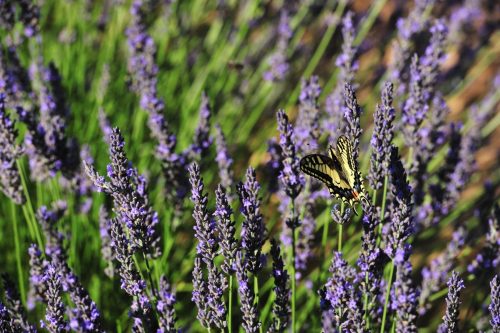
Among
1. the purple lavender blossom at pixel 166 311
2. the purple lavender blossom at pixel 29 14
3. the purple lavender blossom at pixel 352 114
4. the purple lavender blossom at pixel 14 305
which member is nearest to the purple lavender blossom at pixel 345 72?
the purple lavender blossom at pixel 352 114

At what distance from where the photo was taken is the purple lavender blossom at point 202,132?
2.87m

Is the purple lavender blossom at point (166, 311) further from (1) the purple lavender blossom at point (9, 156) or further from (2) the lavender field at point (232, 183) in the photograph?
(1) the purple lavender blossom at point (9, 156)

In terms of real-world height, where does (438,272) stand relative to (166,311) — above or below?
above

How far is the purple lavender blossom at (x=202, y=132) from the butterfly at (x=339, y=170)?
3.42 ft

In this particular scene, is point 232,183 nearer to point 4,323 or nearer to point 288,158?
point 288,158

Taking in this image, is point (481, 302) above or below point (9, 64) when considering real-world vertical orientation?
below

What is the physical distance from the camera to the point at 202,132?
9.52 feet

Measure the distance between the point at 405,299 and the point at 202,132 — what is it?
1.33 m

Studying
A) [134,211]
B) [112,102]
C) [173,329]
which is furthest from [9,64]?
[173,329]

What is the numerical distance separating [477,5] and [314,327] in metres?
3.23

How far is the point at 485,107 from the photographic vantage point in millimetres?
3893

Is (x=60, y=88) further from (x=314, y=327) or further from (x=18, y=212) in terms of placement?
(x=314, y=327)

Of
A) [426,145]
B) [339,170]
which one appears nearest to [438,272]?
[426,145]

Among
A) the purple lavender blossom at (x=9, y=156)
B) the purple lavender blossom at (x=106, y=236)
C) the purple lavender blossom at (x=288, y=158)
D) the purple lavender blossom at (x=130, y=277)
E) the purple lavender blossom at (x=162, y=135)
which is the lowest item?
the purple lavender blossom at (x=130, y=277)
